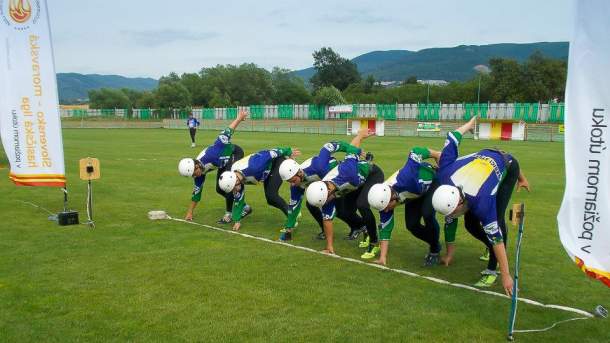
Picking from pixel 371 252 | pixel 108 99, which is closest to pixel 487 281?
pixel 371 252

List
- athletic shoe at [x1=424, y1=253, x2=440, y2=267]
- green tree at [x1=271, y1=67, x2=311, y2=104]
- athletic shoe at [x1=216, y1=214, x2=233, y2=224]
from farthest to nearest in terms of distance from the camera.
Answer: green tree at [x1=271, y1=67, x2=311, y2=104] < athletic shoe at [x1=216, y1=214, x2=233, y2=224] < athletic shoe at [x1=424, y1=253, x2=440, y2=267]

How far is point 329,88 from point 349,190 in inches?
3241

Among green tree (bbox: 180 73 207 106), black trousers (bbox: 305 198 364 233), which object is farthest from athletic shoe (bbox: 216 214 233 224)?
green tree (bbox: 180 73 207 106)

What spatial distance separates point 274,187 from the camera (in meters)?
10.8

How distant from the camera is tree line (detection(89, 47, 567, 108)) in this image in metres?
72.8

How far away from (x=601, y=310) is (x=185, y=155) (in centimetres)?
2339

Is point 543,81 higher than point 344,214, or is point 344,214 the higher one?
point 543,81

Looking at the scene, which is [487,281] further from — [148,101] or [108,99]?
[108,99]

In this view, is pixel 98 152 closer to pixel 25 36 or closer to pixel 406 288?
pixel 25 36

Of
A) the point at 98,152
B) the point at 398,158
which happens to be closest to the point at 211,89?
the point at 98,152

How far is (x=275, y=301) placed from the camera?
6586 mm

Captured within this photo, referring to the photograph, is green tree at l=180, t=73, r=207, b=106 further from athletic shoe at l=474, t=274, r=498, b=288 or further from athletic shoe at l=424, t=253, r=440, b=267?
athletic shoe at l=474, t=274, r=498, b=288

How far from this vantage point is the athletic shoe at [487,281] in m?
7.35

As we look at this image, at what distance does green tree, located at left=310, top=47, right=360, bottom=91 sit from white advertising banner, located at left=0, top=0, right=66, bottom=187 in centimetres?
11366
